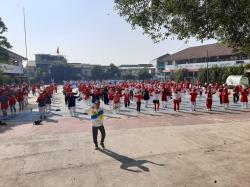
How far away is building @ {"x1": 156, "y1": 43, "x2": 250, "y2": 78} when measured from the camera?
50506 millimetres

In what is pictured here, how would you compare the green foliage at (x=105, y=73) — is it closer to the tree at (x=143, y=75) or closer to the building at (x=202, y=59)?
the tree at (x=143, y=75)

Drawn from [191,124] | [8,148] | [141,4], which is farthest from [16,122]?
[141,4]

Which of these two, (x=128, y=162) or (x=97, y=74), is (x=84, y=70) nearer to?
(x=97, y=74)

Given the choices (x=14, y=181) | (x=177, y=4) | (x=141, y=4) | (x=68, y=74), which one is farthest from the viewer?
(x=68, y=74)

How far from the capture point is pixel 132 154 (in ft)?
34.2

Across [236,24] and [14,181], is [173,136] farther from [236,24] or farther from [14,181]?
[14,181]

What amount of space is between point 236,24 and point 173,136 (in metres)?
4.98

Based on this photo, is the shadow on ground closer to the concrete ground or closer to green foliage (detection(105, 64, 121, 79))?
the concrete ground

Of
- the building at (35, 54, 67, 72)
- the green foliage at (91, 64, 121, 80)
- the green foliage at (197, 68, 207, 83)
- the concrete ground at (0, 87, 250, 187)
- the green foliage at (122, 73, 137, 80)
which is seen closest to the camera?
the concrete ground at (0, 87, 250, 187)

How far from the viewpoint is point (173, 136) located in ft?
42.4

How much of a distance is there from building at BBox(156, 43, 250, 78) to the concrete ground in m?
35.6

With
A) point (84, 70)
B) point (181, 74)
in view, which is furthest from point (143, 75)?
point (181, 74)

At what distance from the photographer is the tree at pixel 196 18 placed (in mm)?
9953

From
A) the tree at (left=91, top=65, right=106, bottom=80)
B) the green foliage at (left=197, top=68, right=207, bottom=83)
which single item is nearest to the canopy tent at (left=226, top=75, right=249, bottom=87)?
the green foliage at (left=197, top=68, right=207, bottom=83)
